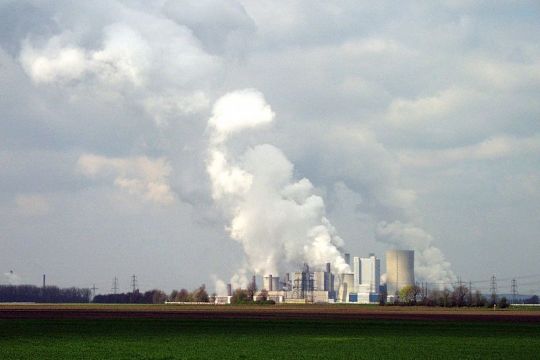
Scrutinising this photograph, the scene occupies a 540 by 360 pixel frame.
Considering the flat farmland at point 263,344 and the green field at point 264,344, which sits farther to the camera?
the flat farmland at point 263,344

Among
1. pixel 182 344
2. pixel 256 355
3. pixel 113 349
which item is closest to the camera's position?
pixel 256 355

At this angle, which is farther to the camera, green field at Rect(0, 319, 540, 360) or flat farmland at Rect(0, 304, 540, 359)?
flat farmland at Rect(0, 304, 540, 359)

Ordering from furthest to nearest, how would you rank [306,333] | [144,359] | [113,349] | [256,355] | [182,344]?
[306,333]
[182,344]
[113,349]
[256,355]
[144,359]

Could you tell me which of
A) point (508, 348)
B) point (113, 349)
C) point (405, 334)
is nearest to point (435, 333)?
point (405, 334)

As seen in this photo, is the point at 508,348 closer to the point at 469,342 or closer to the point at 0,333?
the point at 469,342

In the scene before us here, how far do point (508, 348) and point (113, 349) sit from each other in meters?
24.7

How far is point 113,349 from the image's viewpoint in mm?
52938

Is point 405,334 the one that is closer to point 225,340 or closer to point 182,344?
point 225,340

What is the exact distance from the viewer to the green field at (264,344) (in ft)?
162

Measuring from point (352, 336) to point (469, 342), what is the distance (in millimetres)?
10605

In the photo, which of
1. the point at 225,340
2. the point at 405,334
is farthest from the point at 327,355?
the point at 405,334

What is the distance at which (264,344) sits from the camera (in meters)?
58.7

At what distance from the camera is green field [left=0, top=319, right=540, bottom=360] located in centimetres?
4944

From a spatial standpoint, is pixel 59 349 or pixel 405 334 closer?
pixel 59 349
